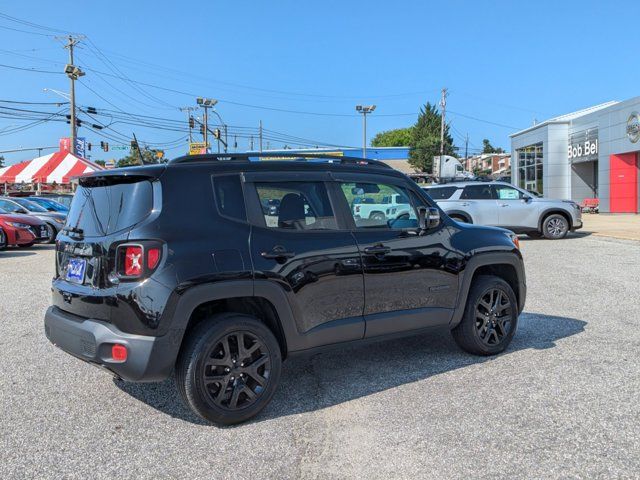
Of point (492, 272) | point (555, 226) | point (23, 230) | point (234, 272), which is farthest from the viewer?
point (555, 226)

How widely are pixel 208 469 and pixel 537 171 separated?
39420 mm

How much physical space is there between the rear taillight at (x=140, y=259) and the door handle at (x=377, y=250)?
64.4 inches

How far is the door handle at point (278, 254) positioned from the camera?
3.87 m

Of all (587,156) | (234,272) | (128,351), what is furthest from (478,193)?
(587,156)

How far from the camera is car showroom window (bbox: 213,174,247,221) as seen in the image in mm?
3875

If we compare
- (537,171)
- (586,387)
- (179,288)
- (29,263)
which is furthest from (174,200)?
(537,171)

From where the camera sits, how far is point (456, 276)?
4.92 meters

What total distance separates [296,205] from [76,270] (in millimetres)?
1647

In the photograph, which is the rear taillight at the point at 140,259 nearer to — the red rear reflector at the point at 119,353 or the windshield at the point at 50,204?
the red rear reflector at the point at 119,353

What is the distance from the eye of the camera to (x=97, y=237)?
3.79 m

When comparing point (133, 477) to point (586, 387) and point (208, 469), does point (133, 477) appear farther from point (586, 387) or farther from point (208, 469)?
point (586, 387)

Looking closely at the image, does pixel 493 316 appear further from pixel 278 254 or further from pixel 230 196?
pixel 230 196

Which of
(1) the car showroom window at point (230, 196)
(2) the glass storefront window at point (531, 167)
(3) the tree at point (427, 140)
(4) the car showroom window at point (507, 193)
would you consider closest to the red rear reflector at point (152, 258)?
(1) the car showroom window at point (230, 196)

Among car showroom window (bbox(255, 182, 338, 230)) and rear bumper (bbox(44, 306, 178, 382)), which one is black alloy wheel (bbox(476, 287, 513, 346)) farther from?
rear bumper (bbox(44, 306, 178, 382))
